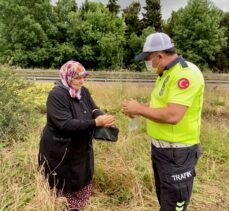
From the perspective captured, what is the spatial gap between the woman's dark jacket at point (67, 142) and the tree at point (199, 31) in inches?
1037

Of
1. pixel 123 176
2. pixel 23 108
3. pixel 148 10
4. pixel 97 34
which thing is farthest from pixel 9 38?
pixel 123 176

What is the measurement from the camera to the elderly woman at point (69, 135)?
3.17 m

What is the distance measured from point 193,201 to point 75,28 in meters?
26.3

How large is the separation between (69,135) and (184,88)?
3.71ft

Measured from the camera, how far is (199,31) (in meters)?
29.0

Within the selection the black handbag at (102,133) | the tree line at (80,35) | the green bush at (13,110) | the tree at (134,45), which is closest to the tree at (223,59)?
the tree line at (80,35)

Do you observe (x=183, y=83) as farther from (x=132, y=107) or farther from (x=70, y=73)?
(x=70, y=73)

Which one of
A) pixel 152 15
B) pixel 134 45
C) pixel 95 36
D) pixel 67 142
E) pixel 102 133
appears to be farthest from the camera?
pixel 152 15

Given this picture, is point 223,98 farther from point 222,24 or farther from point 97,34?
point 222,24

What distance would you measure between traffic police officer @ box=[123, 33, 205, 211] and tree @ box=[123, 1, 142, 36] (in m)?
31.1

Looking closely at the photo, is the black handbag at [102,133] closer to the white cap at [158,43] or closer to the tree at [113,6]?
the white cap at [158,43]

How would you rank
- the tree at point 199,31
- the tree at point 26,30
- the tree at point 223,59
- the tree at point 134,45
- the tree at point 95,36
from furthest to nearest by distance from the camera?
the tree at point 223,59 < the tree at point 134,45 < the tree at point 199,31 < the tree at point 95,36 < the tree at point 26,30

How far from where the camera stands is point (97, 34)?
28.8 metres

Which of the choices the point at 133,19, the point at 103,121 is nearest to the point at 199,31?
the point at 133,19
